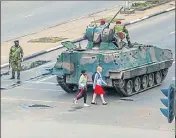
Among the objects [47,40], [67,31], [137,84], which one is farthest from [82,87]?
[67,31]

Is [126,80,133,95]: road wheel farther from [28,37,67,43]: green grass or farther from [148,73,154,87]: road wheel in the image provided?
[28,37,67,43]: green grass

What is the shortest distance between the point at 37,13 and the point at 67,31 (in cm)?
622

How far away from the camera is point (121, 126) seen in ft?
69.5

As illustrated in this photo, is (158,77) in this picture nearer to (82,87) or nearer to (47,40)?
(82,87)

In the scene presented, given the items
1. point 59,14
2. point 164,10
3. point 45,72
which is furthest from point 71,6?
point 45,72

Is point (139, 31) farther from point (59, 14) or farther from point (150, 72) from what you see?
point (150, 72)

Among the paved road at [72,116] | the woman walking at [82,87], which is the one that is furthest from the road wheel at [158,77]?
the woman walking at [82,87]

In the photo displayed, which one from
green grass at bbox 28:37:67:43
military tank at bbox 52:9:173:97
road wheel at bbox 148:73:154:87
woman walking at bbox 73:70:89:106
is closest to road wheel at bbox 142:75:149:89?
military tank at bbox 52:9:173:97

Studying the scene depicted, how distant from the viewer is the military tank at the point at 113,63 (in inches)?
987

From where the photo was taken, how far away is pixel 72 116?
22.7 meters

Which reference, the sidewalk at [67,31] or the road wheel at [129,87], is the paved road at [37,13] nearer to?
the sidewalk at [67,31]

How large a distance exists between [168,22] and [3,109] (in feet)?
65.8

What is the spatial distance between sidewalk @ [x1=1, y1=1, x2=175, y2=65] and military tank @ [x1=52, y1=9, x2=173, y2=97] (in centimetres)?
751

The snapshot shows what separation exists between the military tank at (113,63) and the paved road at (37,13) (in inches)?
493
